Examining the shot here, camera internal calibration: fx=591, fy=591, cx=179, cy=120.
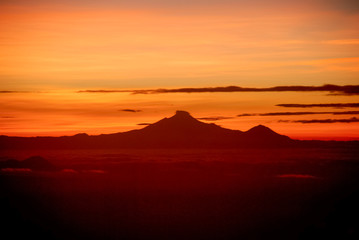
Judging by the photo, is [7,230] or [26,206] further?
[26,206]

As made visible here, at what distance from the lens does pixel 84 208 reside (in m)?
115

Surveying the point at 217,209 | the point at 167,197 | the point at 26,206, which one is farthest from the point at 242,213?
the point at 26,206

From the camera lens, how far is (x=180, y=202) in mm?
119875

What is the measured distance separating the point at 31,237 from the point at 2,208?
1307 centimetres

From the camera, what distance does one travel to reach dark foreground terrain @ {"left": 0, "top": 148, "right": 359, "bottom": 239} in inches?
3497

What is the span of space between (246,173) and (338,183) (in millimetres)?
45483

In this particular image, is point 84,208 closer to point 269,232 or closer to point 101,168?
point 269,232

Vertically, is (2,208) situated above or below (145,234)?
above

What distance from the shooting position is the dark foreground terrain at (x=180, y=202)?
8881cm

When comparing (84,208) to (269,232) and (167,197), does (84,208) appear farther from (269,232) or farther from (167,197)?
(269,232)

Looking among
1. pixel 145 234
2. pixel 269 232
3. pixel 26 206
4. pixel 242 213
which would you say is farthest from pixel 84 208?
pixel 269 232

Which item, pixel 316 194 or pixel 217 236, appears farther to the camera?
pixel 316 194

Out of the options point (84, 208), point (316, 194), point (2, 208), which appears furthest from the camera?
point (316, 194)

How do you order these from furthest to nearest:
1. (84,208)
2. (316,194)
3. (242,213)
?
(316,194)
(84,208)
(242,213)
